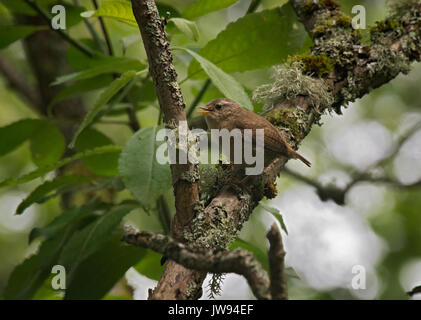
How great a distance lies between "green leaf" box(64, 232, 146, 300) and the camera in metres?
2.65

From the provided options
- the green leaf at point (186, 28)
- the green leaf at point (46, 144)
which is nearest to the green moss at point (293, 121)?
the green leaf at point (186, 28)

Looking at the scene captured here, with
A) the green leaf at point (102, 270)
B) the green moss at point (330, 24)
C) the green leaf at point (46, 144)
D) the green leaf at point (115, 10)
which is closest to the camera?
the green leaf at point (115, 10)

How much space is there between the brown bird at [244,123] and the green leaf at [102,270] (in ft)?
2.92

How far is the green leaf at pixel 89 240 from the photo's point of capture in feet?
8.80

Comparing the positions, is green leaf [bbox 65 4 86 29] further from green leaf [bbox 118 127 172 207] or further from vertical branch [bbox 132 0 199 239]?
vertical branch [bbox 132 0 199 239]

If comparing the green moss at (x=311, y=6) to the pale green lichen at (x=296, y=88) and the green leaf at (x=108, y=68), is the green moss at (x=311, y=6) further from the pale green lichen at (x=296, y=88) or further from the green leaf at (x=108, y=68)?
the green leaf at (x=108, y=68)

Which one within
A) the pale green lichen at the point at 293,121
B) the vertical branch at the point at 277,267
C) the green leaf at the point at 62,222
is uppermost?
the pale green lichen at the point at 293,121

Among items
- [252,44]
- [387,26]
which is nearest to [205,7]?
[252,44]

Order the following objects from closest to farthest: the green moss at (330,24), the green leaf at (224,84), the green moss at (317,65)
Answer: the green leaf at (224,84) → the green moss at (317,65) → the green moss at (330,24)

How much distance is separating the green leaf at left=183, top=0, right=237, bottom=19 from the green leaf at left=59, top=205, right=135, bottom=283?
3.93 ft

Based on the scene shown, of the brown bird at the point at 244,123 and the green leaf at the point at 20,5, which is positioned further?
the green leaf at the point at 20,5

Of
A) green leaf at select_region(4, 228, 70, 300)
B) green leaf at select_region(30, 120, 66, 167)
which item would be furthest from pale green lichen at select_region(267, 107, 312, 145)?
green leaf at select_region(30, 120, 66, 167)
